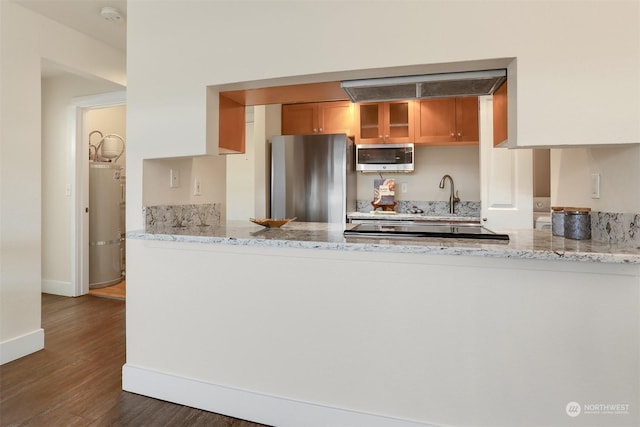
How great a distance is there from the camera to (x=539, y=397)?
1.45m

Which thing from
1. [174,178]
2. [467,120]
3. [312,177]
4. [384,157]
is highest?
[467,120]

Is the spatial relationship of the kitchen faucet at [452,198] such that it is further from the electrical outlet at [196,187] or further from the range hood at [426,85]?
the electrical outlet at [196,187]

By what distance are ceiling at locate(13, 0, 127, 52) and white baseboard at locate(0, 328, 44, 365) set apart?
7.97 feet

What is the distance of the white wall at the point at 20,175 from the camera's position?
2.46 metres

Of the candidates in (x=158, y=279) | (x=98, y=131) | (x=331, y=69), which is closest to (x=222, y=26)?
(x=331, y=69)

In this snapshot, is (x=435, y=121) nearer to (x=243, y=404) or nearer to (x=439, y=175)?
(x=439, y=175)

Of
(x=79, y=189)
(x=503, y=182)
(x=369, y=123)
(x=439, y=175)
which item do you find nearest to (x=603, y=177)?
(x=503, y=182)

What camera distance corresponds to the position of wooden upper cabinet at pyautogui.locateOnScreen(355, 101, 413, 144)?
404cm

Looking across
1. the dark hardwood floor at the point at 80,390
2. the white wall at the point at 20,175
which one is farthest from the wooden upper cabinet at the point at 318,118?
the dark hardwood floor at the point at 80,390

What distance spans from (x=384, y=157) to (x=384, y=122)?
410 mm

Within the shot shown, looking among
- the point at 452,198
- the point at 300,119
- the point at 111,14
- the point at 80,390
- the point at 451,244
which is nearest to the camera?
the point at 451,244

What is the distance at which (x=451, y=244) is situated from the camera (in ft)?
4.94

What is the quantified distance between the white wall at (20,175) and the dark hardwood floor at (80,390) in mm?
263

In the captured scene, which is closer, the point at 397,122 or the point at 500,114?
the point at 500,114
